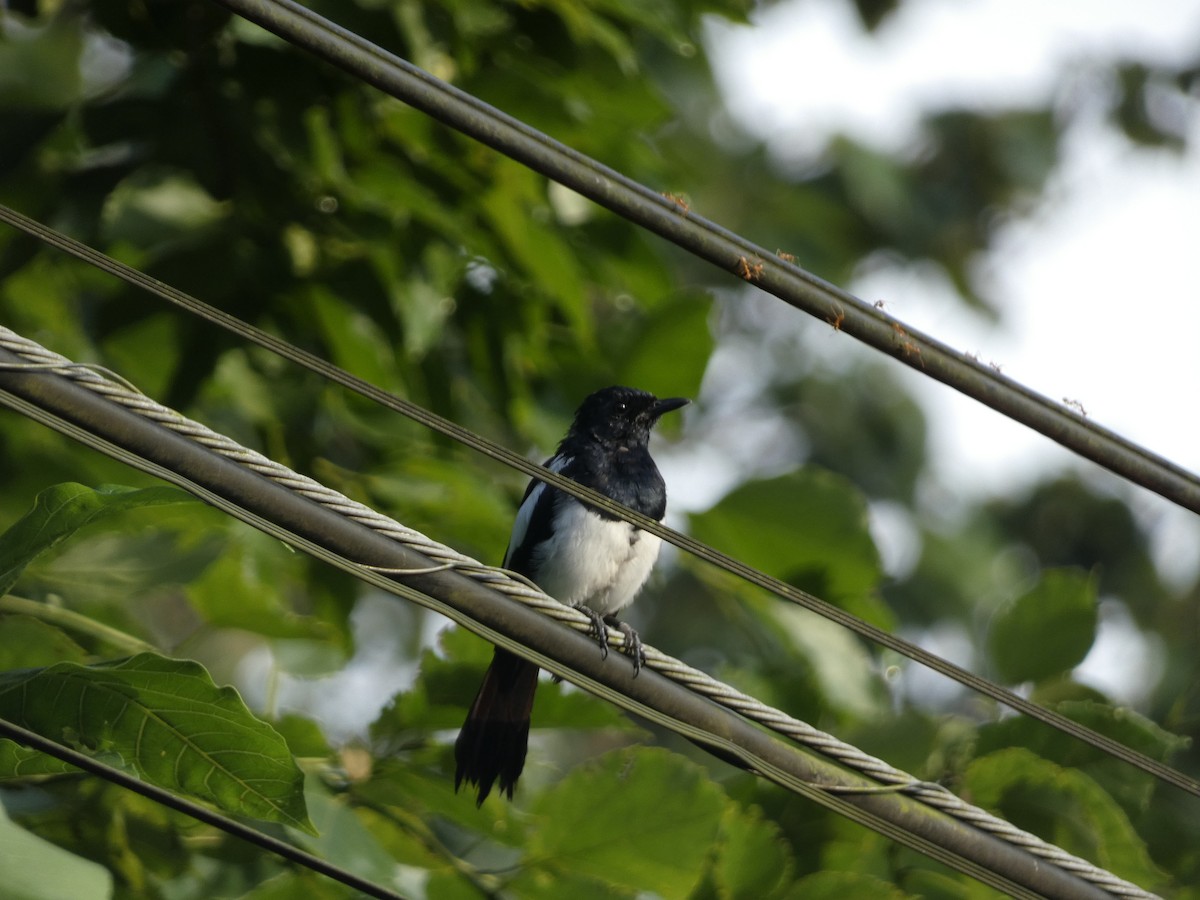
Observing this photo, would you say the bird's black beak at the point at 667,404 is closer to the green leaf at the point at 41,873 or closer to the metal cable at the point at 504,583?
the metal cable at the point at 504,583

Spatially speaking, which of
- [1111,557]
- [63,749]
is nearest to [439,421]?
[63,749]

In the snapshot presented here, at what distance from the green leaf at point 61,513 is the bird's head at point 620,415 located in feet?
6.96

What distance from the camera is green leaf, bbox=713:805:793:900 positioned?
A: 2.74m

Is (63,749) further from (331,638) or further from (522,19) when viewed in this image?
(522,19)

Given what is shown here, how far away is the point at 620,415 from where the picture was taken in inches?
170

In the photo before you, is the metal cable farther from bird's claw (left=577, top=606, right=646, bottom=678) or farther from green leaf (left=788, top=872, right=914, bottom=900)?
green leaf (left=788, top=872, right=914, bottom=900)

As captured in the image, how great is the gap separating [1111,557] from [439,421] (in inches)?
345

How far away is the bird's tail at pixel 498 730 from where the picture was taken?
3.00 m

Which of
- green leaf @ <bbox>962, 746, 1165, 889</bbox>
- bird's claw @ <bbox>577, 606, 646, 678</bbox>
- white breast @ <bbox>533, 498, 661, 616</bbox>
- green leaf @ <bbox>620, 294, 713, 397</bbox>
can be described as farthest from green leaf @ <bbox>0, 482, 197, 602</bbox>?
white breast @ <bbox>533, 498, 661, 616</bbox>

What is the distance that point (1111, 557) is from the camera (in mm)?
10031

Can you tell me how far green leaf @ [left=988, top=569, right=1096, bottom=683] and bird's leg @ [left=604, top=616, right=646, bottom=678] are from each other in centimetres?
82

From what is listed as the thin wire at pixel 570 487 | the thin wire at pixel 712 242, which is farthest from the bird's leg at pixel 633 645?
the thin wire at pixel 712 242

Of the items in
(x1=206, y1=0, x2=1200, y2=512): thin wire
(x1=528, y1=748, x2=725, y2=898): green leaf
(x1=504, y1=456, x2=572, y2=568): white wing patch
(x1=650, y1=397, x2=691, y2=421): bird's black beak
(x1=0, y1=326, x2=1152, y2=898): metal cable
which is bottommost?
(x1=528, y1=748, x2=725, y2=898): green leaf

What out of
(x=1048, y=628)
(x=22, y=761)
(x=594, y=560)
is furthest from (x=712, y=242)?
(x=594, y=560)
